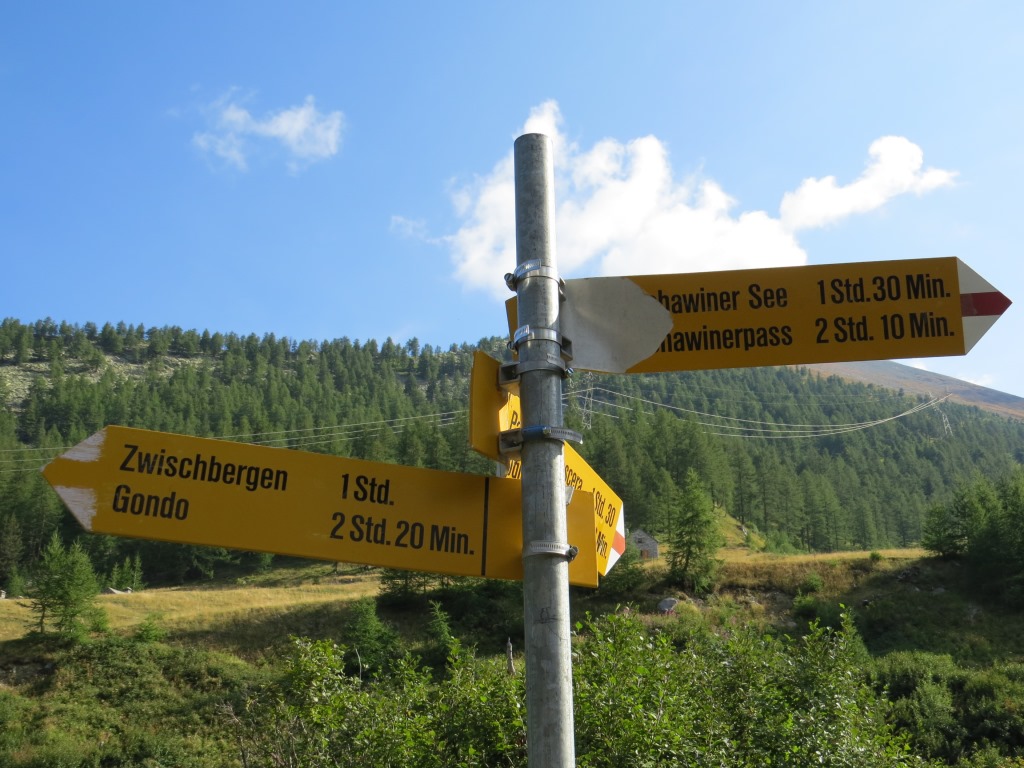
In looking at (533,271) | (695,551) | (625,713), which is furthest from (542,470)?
(695,551)

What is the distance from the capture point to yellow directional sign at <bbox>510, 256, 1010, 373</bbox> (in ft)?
11.3

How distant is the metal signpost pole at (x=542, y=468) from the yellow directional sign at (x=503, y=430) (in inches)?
5.2

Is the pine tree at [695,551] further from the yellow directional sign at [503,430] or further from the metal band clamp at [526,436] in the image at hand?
the metal band clamp at [526,436]

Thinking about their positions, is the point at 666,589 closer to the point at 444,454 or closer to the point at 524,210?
the point at 444,454

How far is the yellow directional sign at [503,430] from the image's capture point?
303 centimetres

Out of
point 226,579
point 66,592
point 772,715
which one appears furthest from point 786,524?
point 772,715

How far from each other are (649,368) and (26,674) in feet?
175

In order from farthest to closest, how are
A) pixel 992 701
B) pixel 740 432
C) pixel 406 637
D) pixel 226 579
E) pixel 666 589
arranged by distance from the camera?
pixel 740 432 < pixel 226 579 < pixel 666 589 < pixel 406 637 < pixel 992 701

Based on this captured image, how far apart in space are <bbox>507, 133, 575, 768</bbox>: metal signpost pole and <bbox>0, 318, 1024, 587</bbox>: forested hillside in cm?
6512

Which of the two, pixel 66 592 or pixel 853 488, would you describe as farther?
pixel 853 488

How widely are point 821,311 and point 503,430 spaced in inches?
54.0

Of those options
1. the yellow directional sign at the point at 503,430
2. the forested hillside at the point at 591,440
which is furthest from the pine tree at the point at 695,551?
the yellow directional sign at the point at 503,430

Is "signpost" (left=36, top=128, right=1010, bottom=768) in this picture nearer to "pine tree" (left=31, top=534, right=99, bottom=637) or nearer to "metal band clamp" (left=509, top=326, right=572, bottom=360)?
"metal band clamp" (left=509, top=326, right=572, bottom=360)

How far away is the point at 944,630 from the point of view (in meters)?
51.4
